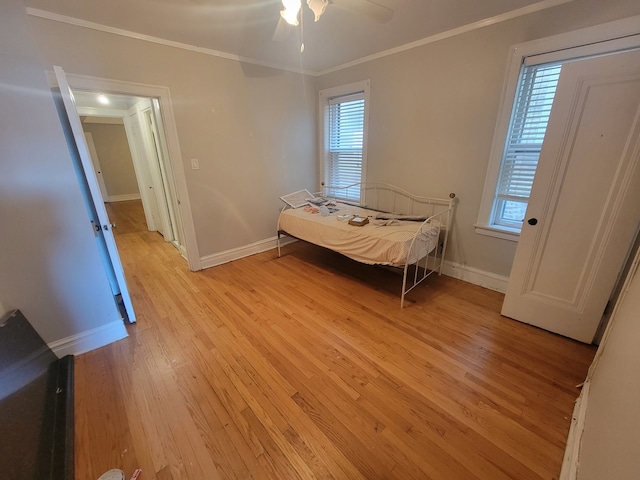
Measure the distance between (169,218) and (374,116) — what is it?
343 centimetres

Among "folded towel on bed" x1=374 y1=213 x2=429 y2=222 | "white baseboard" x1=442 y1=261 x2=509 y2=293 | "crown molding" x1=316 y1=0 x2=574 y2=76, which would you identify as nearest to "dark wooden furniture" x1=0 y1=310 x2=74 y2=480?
"folded towel on bed" x1=374 y1=213 x2=429 y2=222

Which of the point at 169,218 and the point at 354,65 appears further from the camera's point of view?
the point at 169,218

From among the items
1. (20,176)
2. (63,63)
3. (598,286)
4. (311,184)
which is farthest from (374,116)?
(20,176)

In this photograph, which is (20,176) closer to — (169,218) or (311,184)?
(169,218)

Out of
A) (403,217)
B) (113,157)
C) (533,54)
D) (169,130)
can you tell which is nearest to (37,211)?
(169,130)

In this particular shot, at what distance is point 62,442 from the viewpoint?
1305mm

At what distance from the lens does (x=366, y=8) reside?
165 centimetres

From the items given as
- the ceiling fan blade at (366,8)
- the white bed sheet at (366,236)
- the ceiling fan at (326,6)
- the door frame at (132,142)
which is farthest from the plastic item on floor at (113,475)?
the door frame at (132,142)

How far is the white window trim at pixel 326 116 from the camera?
3.31 m

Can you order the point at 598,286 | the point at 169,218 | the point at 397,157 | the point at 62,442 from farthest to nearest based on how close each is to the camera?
the point at 169,218 < the point at 397,157 < the point at 598,286 < the point at 62,442

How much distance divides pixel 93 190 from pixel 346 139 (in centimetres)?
304

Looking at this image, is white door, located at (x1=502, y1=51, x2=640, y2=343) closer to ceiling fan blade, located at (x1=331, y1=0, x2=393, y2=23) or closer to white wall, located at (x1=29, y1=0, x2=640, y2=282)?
white wall, located at (x1=29, y1=0, x2=640, y2=282)

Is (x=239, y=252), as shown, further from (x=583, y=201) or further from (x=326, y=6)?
(x=583, y=201)

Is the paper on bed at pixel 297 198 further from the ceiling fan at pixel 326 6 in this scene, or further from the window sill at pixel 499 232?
the window sill at pixel 499 232
